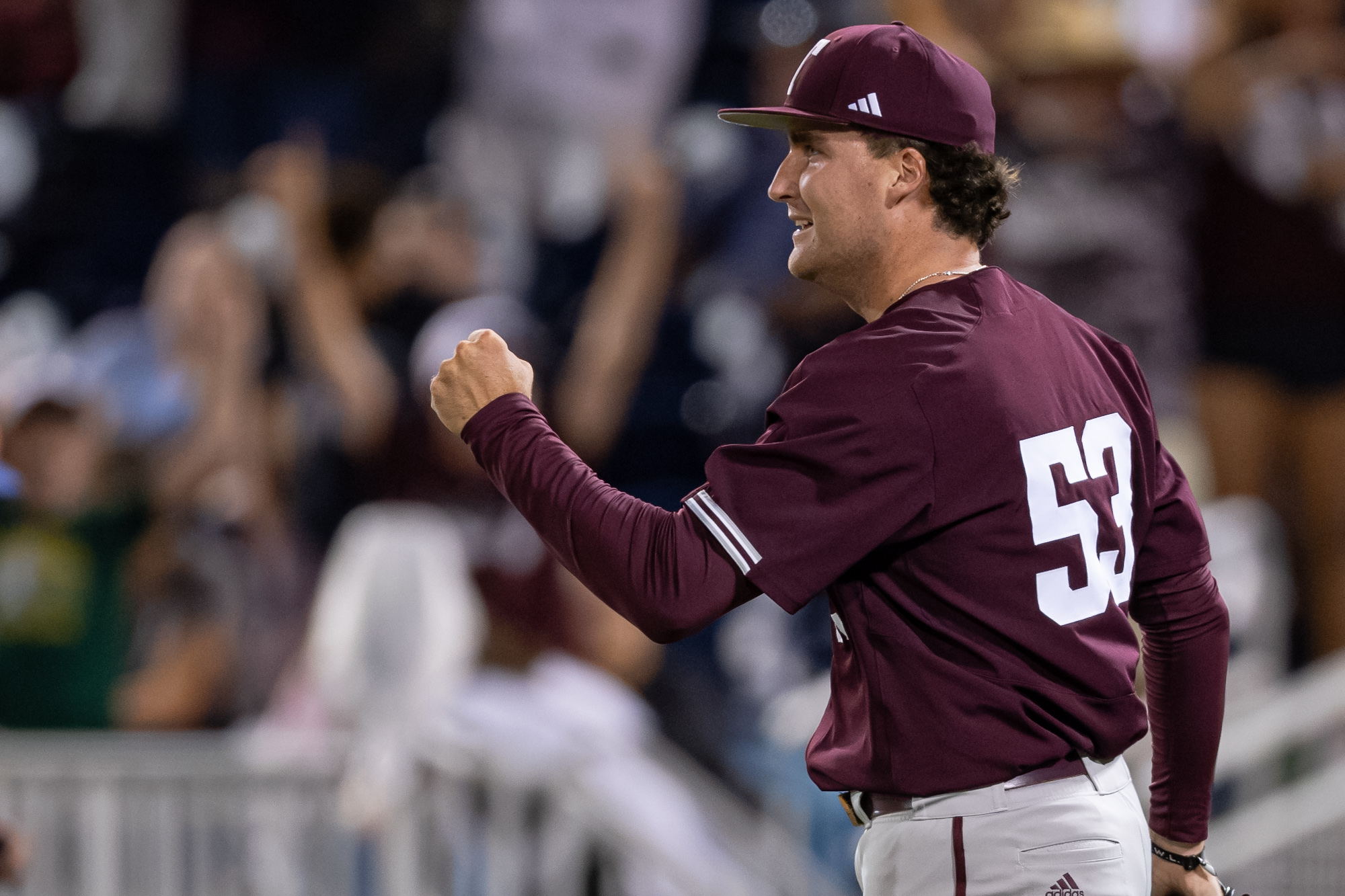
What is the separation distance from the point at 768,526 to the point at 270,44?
14.6 ft

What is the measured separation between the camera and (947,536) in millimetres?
1520

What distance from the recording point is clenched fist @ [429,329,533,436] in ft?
5.32

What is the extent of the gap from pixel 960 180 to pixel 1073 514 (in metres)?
0.44

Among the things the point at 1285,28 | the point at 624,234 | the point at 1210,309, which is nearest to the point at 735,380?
the point at 624,234

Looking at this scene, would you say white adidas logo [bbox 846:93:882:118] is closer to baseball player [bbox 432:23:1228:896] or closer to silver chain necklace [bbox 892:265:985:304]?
baseball player [bbox 432:23:1228:896]

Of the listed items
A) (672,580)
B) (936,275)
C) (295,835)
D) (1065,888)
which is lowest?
(295,835)

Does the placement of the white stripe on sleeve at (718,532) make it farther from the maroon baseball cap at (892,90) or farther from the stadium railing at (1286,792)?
the stadium railing at (1286,792)

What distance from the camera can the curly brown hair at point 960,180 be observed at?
5.41 ft

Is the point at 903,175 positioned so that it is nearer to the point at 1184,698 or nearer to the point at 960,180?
the point at 960,180

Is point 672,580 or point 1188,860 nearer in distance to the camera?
point 672,580

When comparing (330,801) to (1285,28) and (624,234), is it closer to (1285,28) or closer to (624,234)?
(624,234)

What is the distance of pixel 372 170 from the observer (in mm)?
5227

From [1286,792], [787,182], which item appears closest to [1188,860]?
[787,182]

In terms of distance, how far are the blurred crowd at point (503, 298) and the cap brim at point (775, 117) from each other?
128 inches
